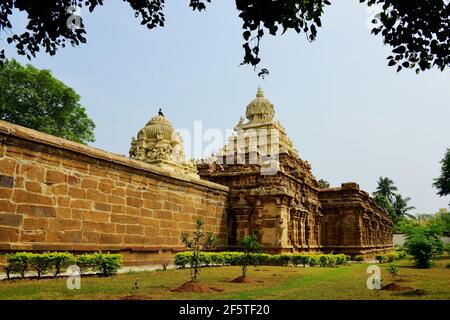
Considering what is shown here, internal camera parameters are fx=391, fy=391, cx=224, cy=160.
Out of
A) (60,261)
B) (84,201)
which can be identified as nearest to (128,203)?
(84,201)

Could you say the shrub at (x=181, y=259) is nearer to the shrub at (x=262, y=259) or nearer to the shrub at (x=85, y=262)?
the shrub at (x=262, y=259)

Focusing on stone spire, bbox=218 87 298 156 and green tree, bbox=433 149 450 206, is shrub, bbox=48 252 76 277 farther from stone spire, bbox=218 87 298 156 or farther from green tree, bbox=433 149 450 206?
green tree, bbox=433 149 450 206

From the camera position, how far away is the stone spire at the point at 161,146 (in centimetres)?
2944

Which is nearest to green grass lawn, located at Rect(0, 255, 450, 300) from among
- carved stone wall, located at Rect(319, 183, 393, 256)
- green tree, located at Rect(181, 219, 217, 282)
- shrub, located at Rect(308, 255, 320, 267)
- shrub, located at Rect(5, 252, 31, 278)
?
shrub, located at Rect(5, 252, 31, 278)

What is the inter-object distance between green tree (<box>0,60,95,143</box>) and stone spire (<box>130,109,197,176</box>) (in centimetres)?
612

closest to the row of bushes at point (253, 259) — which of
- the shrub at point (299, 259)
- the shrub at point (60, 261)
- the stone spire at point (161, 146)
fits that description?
the shrub at point (299, 259)

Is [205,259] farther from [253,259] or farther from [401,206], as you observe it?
[401,206]

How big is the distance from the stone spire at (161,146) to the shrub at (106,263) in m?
20.8

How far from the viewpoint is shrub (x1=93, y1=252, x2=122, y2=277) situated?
7668mm

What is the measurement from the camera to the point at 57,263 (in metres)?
7.00

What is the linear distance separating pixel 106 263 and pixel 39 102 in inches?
1083

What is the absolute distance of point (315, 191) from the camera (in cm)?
2112

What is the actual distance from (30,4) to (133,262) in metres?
6.12
